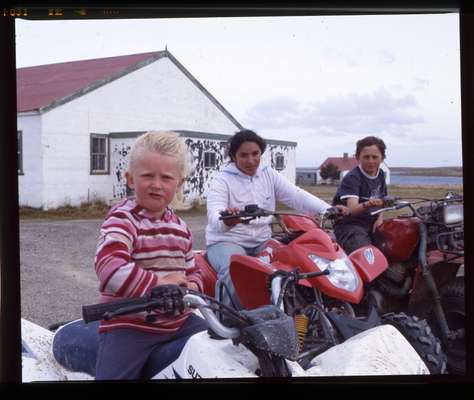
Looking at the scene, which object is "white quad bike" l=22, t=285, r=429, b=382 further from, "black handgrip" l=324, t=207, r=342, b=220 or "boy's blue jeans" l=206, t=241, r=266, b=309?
"black handgrip" l=324, t=207, r=342, b=220

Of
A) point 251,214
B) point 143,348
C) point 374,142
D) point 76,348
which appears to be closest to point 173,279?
point 143,348

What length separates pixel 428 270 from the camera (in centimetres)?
230

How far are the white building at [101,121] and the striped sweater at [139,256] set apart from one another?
0.68 ft

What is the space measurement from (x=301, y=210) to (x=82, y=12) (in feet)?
4.36

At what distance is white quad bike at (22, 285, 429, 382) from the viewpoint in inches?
66.0

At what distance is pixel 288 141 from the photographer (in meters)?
2.35

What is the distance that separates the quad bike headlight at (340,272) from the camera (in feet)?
6.95

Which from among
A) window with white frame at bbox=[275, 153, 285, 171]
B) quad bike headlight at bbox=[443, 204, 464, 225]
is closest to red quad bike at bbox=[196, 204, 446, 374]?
window with white frame at bbox=[275, 153, 285, 171]

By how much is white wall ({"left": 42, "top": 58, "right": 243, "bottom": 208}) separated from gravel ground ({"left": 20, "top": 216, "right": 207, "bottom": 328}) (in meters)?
0.14

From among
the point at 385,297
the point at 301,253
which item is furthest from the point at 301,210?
the point at 385,297

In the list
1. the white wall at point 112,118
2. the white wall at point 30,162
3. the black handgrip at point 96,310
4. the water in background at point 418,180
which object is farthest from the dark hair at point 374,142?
the white wall at point 30,162

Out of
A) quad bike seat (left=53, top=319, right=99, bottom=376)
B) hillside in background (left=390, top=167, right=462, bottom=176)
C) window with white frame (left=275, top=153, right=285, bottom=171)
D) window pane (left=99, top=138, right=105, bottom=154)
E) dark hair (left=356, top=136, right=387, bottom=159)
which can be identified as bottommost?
quad bike seat (left=53, top=319, right=99, bottom=376)

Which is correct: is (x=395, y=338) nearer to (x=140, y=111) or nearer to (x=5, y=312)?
(x=140, y=111)

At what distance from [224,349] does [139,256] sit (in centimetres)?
50
